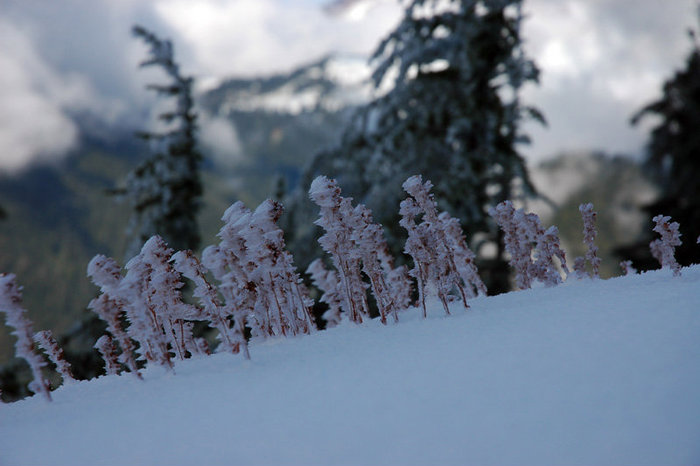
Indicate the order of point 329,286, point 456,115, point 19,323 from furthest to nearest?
point 456,115 < point 329,286 < point 19,323

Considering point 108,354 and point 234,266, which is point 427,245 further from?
point 108,354

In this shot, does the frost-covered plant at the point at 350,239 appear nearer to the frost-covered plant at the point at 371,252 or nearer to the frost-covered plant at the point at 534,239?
the frost-covered plant at the point at 371,252

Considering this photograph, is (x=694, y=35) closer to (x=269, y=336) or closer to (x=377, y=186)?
(x=377, y=186)

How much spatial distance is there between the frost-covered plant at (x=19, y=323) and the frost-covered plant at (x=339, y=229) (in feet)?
6.64

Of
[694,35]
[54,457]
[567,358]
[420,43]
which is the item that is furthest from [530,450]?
[694,35]

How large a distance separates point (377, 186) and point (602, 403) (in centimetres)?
961

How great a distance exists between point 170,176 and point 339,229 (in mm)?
13375

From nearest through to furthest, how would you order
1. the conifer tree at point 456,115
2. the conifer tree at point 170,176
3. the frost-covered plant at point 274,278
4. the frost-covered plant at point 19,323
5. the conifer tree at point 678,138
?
the frost-covered plant at point 19,323, the frost-covered plant at point 274,278, the conifer tree at point 456,115, the conifer tree at point 170,176, the conifer tree at point 678,138

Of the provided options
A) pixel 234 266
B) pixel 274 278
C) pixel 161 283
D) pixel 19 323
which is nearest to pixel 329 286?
pixel 274 278

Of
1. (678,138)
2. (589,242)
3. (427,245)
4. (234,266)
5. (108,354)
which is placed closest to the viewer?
(234,266)

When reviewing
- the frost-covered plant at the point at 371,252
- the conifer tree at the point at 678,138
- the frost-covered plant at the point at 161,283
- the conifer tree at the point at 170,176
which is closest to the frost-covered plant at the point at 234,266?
the frost-covered plant at the point at 161,283

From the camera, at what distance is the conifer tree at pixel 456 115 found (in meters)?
10.8

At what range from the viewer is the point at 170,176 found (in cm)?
1559

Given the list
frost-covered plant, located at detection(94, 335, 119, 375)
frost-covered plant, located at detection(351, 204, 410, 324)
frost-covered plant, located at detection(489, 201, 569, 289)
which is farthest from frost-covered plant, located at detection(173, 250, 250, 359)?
frost-covered plant, located at detection(489, 201, 569, 289)
